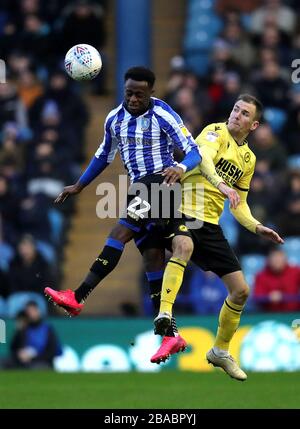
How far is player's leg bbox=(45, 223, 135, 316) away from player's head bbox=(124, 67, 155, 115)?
1031 millimetres

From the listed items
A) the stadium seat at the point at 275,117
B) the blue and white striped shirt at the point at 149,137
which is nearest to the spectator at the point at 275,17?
the stadium seat at the point at 275,117

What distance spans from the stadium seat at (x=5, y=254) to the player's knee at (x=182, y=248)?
6296 mm

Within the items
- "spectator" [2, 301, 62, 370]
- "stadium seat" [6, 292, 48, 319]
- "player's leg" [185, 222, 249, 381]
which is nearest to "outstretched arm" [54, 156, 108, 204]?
"player's leg" [185, 222, 249, 381]

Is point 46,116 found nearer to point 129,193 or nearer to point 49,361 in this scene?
point 49,361

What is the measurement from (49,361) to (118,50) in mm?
5004

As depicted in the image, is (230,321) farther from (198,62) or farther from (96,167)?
(198,62)

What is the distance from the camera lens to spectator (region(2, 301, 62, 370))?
55.7 ft

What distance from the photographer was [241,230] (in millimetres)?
17172

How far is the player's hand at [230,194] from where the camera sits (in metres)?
11.1

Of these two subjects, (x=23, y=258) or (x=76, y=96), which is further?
(x=76, y=96)

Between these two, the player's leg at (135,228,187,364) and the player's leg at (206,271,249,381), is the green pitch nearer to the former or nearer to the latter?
the player's leg at (206,271,249,381)

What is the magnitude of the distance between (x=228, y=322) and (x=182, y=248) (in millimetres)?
1094
